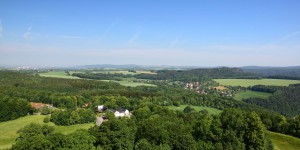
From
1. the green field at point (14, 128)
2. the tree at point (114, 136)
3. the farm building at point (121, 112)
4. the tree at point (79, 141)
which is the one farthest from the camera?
the farm building at point (121, 112)

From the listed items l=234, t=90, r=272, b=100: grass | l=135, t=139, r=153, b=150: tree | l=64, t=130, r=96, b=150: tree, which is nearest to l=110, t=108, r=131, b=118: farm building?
l=64, t=130, r=96, b=150: tree


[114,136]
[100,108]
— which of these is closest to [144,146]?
[114,136]

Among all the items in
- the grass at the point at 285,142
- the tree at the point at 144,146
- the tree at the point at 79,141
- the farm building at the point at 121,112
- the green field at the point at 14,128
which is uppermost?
the tree at the point at 79,141

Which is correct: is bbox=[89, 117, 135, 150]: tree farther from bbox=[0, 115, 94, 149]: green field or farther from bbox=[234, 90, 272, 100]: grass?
bbox=[234, 90, 272, 100]: grass

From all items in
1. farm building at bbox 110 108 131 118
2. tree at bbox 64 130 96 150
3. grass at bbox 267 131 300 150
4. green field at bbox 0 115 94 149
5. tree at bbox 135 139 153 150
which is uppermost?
tree at bbox 64 130 96 150

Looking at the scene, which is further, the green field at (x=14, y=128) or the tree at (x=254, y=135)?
the green field at (x=14, y=128)

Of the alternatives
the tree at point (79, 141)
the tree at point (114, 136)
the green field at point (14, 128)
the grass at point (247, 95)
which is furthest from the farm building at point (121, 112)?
the grass at point (247, 95)

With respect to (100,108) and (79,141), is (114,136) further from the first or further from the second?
(100,108)

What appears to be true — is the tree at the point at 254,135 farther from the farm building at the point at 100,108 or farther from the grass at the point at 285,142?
the farm building at the point at 100,108
